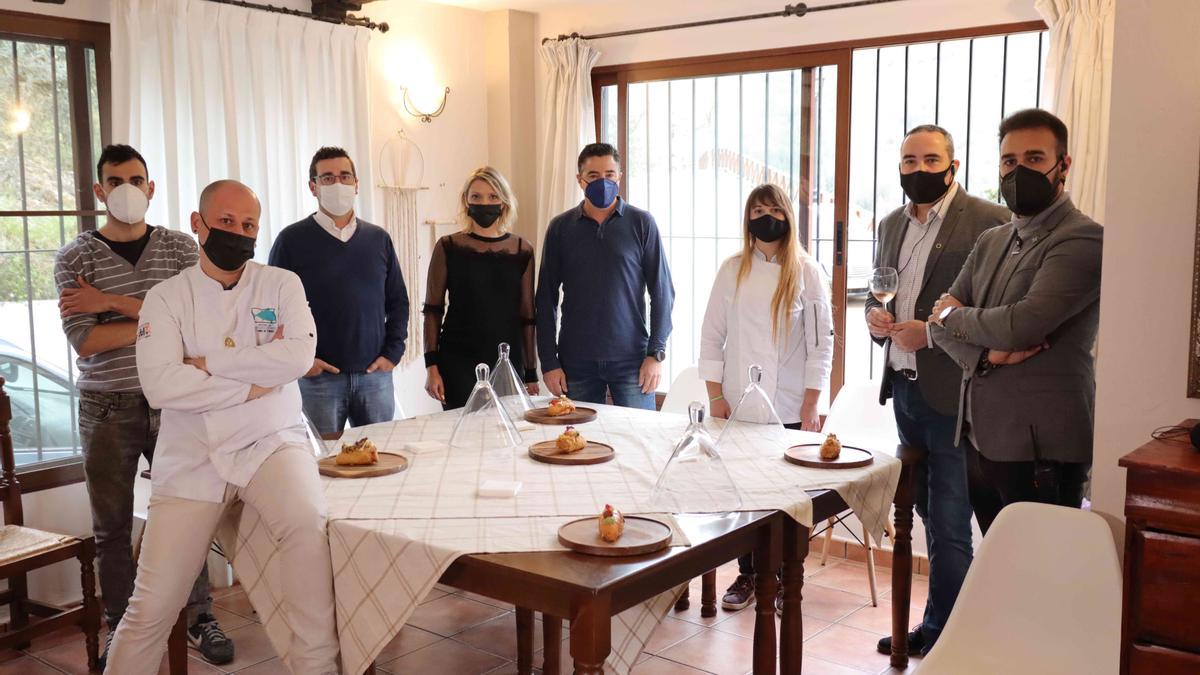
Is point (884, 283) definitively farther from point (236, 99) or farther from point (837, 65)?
point (236, 99)

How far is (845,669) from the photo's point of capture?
10.6 feet

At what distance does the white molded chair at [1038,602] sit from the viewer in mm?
2023

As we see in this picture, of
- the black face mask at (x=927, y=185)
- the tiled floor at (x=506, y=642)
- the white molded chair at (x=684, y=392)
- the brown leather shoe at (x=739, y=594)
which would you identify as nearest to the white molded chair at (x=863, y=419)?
the tiled floor at (x=506, y=642)

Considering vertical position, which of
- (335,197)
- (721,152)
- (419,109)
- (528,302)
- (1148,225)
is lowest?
(528,302)

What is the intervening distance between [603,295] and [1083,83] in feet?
5.99

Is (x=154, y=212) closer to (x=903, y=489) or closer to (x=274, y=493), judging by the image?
(x=274, y=493)

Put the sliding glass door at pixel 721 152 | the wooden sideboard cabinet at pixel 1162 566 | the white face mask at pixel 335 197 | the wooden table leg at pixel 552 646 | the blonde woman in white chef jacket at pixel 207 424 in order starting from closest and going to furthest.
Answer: the wooden sideboard cabinet at pixel 1162 566
the blonde woman in white chef jacket at pixel 207 424
the wooden table leg at pixel 552 646
the white face mask at pixel 335 197
the sliding glass door at pixel 721 152

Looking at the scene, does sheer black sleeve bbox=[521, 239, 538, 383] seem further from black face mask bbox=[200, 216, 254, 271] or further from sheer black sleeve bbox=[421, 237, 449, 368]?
black face mask bbox=[200, 216, 254, 271]

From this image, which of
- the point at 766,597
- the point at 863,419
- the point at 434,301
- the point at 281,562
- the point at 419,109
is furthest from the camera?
the point at 419,109

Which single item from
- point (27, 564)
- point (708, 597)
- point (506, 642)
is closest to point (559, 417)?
point (506, 642)

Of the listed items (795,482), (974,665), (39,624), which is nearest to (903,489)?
(795,482)

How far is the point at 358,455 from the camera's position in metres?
2.58

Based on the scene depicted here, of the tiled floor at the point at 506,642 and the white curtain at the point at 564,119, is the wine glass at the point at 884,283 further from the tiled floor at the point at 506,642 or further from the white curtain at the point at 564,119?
the white curtain at the point at 564,119

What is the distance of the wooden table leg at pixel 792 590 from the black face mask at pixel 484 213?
Answer: 182 cm
